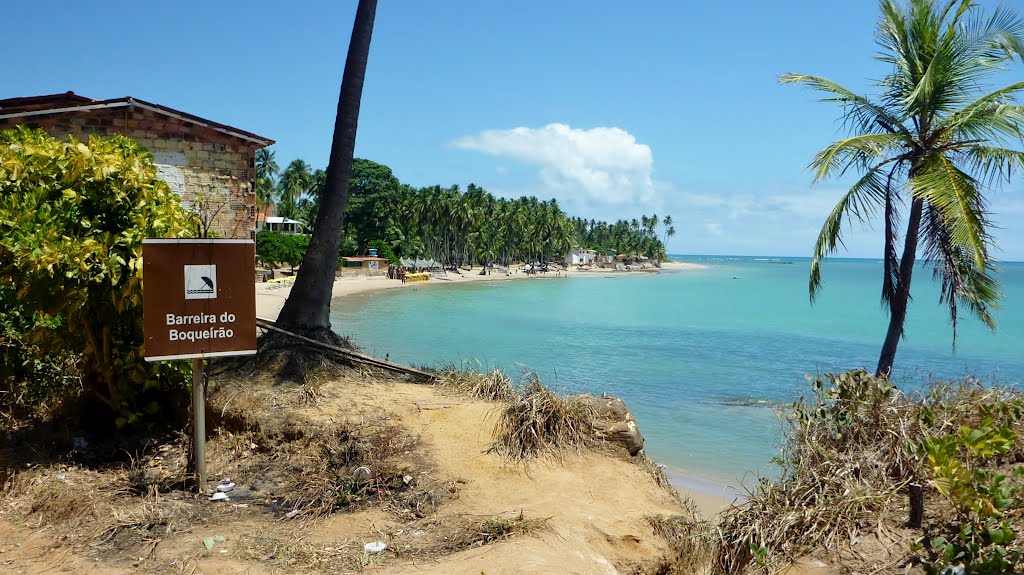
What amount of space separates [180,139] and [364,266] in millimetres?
52553

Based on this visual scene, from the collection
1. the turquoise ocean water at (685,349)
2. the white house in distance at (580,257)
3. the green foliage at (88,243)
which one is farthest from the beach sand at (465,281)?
the green foliage at (88,243)

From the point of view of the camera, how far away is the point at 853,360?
3086cm

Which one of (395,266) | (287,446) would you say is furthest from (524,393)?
(395,266)

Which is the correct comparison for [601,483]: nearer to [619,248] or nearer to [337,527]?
[337,527]

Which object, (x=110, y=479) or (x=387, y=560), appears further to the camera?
(x=110, y=479)

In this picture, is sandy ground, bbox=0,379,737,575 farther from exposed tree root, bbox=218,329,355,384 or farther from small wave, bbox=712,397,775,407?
small wave, bbox=712,397,775,407

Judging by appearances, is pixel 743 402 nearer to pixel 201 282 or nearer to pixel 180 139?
pixel 180 139

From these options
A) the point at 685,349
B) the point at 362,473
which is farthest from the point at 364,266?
the point at 362,473

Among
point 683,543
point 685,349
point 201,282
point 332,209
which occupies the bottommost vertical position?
point 685,349

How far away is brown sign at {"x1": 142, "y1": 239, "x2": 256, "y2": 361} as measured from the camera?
5.47m

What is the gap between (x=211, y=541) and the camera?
473 centimetres

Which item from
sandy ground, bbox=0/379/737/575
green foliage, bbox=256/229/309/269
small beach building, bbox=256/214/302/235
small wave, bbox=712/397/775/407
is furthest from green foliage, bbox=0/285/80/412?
small beach building, bbox=256/214/302/235

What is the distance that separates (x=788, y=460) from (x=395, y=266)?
209ft

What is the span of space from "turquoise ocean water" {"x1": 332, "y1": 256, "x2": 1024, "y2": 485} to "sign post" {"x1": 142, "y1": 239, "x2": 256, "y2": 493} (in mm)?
2950
